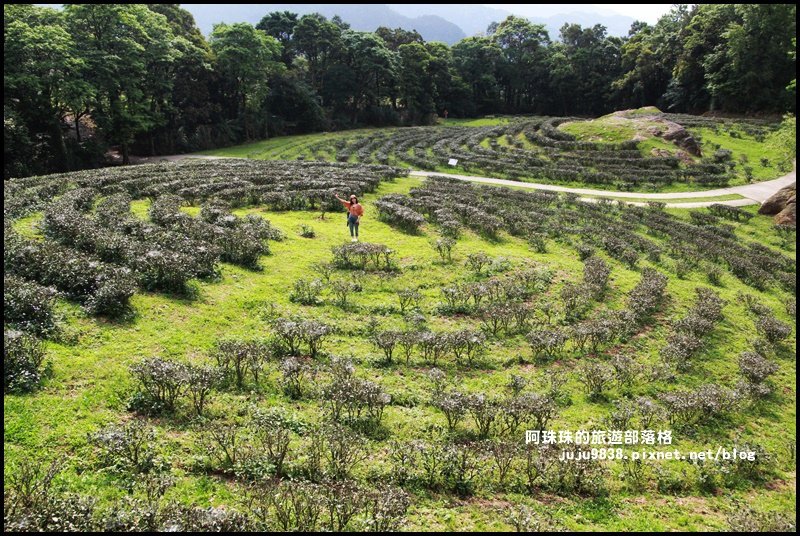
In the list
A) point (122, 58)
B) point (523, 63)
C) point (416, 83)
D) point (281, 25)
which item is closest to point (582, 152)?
point (416, 83)

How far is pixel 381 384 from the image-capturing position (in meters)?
12.6

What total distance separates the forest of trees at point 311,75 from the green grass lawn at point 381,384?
30575 millimetres

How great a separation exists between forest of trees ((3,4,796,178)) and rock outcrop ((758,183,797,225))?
3742cm

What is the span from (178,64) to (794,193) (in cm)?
6792

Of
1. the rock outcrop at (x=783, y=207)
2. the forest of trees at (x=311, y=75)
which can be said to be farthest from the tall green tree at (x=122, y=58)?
the rock outcrop at (x=783, y=207)

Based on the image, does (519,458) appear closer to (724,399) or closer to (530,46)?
(724,399)

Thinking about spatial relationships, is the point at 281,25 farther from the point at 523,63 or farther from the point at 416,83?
the point at 523,63

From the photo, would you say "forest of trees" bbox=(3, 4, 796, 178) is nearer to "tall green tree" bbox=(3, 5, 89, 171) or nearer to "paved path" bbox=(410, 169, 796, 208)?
"tall green tree" bbox=(3, 5, 89, 171)

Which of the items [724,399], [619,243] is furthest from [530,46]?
[724,399]

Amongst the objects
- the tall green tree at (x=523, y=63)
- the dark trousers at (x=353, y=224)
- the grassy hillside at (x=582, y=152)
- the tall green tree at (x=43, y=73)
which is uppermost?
the tall green tree at (x=523, y=63)

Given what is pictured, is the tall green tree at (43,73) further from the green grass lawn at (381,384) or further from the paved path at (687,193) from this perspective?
the paved path at (687,193)

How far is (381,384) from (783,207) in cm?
3845

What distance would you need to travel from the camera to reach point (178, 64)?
62281mm

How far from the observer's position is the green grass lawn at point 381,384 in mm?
8766
